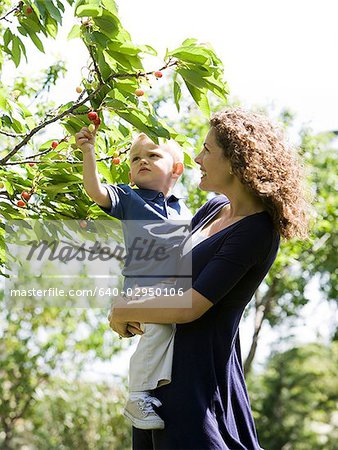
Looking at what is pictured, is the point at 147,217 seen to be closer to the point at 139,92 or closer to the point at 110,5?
the point at 139,92

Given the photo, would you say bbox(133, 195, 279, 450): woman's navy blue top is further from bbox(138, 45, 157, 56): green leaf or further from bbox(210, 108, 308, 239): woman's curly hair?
bbox(138, 45, 157, 56): green leaf

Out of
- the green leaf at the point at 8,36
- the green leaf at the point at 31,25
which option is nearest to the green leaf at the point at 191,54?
the green leaf at the point at 31,25

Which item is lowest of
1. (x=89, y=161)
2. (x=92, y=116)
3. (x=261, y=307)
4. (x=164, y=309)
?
(x=261, y=307)

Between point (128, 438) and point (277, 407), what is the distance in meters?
3.02

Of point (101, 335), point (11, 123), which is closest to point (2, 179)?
point (11, 123)

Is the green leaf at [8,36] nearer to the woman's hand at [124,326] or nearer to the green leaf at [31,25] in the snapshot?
the green leaf at [31,25]

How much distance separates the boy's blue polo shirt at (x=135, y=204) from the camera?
7.45 ft

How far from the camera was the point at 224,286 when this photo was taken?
196cm

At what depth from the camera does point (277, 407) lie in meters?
12.8

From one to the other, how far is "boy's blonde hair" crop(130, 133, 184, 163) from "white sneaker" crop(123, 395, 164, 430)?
80cm

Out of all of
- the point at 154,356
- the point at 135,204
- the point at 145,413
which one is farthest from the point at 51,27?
the point at 145,413

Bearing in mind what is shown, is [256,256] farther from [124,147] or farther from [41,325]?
[41,325]

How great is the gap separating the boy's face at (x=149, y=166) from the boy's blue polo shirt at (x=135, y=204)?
0.03 meters

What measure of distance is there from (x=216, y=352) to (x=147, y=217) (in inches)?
18.7
